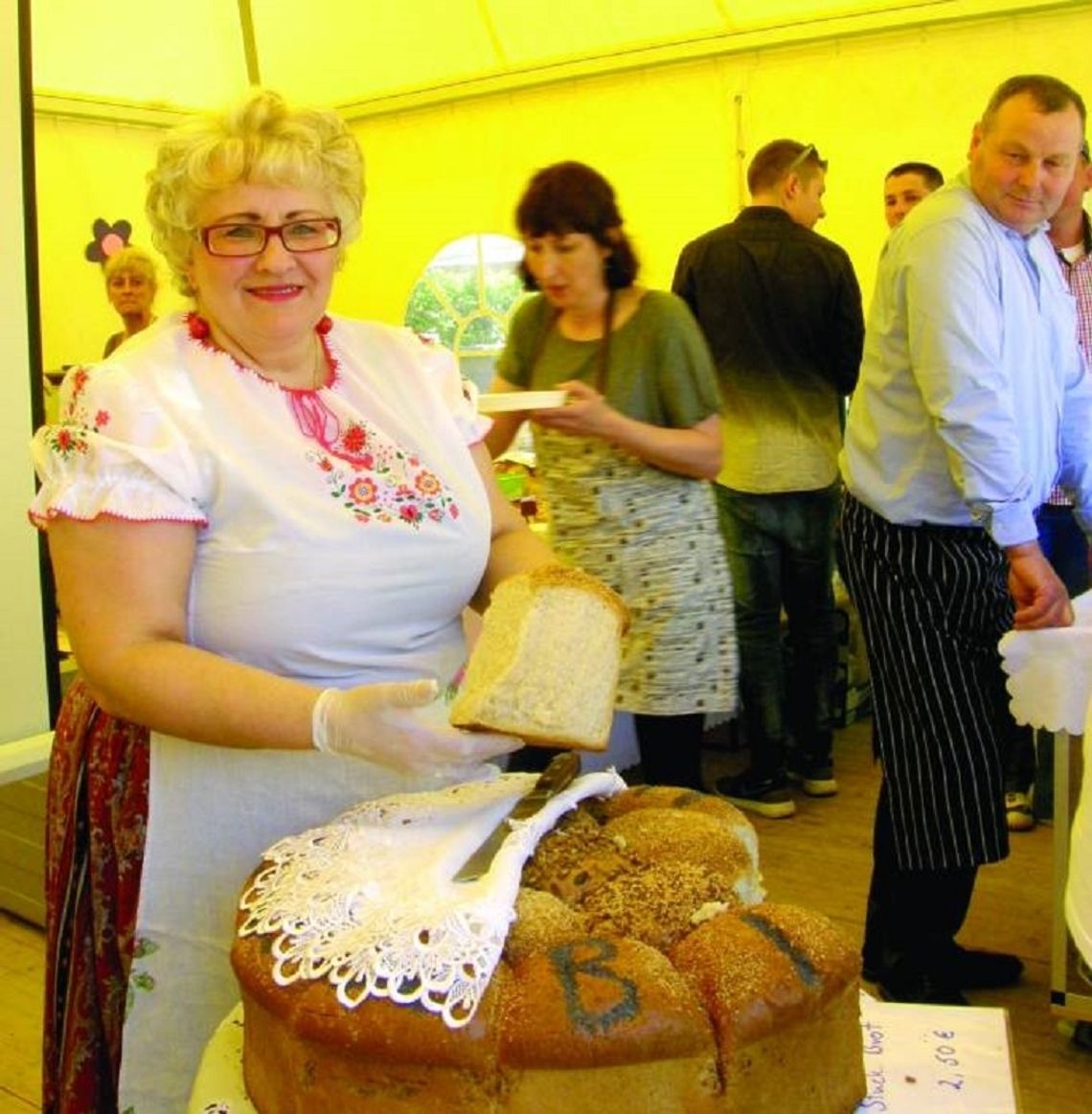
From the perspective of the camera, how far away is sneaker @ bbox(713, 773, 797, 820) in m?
3.58

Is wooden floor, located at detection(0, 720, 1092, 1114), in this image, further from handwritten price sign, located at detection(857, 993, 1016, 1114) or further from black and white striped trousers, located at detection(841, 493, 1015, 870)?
handwritten price sign, located at detection(857, 993, 1016, 1114)

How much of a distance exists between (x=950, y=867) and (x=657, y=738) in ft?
2.23

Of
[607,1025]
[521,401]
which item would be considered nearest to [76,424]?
[607,1025]

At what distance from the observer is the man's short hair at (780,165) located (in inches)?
141

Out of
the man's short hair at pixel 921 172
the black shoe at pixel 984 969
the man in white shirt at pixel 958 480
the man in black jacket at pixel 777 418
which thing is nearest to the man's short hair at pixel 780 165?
the man in black jacket at pixel 777 418

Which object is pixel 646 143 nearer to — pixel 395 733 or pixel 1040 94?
pixel 1040 94

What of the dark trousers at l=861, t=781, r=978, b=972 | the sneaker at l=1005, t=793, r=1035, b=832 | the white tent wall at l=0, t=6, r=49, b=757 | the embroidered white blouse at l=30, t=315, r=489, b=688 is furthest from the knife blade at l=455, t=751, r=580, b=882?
the sneaker at l=1005, t=793, r=1035, b=832

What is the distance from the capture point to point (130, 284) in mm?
4715

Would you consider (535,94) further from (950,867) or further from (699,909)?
(699,909)

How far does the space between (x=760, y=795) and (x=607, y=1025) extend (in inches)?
113

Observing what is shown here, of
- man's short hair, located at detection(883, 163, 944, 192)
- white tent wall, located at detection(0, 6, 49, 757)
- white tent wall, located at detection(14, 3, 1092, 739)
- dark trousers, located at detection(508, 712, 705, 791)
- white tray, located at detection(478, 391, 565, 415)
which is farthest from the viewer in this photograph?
white tent wall, located at detection(14, 3, 1092, 739)

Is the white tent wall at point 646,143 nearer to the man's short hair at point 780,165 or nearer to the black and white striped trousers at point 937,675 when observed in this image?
the man's short hair at point 780,165

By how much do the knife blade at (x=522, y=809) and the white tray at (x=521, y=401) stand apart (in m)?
1.00

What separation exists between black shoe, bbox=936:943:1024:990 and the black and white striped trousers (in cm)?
Answer: 35
